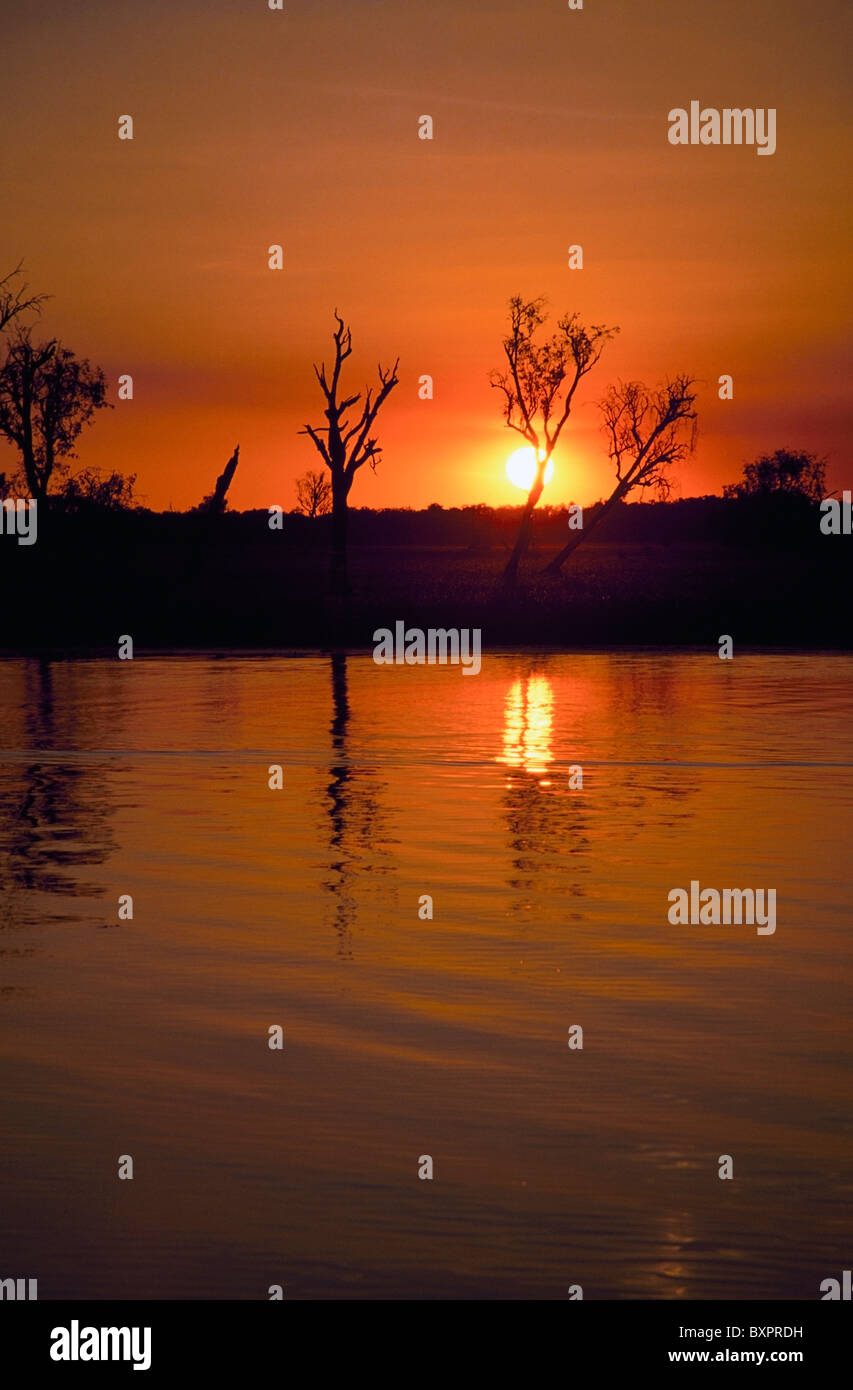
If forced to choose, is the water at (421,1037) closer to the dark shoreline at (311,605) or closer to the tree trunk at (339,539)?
the dark shoreline at (311,605)

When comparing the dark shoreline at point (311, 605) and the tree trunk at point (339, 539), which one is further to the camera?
the tree trunk at point (339, 539)

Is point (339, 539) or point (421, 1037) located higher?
point (339, 539)

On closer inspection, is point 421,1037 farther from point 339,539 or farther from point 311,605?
point 339,539

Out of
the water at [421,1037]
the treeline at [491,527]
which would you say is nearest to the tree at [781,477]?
the treeline at [491,527]

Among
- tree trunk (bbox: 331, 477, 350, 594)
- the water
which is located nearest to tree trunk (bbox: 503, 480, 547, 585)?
tree trunk (bbox: 331, 477, 350, 594)

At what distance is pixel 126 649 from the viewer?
47.1 meters

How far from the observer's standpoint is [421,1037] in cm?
977

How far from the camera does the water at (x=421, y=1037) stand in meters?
7.12

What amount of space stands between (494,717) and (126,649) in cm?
1987

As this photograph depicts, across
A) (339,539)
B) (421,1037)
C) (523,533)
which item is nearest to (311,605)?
(339,539)

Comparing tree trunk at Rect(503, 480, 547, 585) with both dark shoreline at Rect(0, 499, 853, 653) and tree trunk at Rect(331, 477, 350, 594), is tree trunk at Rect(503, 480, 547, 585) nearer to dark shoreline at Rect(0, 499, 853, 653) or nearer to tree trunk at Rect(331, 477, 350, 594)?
dark shoreline at Rect(0, 499, 853, 653)

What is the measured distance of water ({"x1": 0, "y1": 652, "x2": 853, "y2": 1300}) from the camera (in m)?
7.12

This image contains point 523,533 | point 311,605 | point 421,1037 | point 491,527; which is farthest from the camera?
point 491,527

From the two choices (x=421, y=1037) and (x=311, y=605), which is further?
(x=311, y=605)
